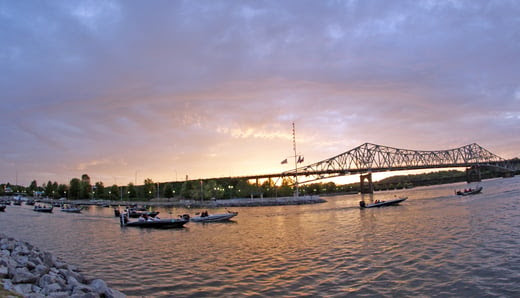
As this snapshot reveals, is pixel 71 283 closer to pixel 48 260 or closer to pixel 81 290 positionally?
pixel 81 290

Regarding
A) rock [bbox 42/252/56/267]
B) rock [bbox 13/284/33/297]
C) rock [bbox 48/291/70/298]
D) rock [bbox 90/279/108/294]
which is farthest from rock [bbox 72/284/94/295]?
rock [bbox 42/252/56/267]

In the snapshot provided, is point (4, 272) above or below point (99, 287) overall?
above

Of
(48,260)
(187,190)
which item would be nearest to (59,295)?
(48,260)

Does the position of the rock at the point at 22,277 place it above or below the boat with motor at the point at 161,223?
above

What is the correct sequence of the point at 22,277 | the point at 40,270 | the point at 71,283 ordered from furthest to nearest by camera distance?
the point at 40,270, the point at 71,283, the point at 22,277

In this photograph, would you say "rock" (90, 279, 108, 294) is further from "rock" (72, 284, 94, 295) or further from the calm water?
the calm water

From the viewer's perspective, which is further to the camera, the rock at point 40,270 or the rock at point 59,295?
the rock at point 40,270

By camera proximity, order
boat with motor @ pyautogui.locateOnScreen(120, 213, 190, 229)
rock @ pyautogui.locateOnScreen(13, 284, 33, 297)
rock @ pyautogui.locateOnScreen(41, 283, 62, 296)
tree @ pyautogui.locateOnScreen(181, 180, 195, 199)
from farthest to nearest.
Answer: tree @ pyautogui.locateOnScreen(181, 180, 195, 199) < boat with motor @ pyautogui.locateOnScreen(120, 213, 190, 229) < rock @ pyautogui.locateOnScreen(41, 283, 62, 296) < rock @ pyautogui.locateOnScreen(13, 284, 33, 297)

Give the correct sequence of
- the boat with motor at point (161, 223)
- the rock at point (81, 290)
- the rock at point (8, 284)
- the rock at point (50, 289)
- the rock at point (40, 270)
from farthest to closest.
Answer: the boat with motor at point (161, 223)
the rock at point (40, 270)
the rock at point (81, 290)
the rock at point (50, 289)
the rock at point (8, 284)

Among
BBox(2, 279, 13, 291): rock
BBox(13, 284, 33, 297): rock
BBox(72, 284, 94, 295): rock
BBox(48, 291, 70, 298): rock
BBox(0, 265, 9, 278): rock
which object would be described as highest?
BBox(0, 265, 9, 278): rock

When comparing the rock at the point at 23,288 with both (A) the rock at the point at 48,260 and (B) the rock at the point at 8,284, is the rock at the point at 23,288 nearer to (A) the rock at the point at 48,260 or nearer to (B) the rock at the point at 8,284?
(B) the rock at the point at 8,284

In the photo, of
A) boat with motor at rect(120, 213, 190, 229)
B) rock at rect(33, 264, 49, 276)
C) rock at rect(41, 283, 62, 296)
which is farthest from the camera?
boat with motor at rect(120, 213, 190, 229)

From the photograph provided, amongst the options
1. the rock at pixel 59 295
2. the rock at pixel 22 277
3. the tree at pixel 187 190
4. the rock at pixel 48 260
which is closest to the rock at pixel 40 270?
the rock at pixel 22 277

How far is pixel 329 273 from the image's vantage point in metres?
18.1
